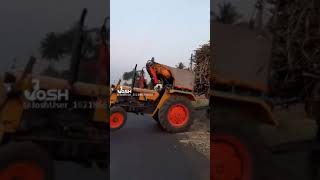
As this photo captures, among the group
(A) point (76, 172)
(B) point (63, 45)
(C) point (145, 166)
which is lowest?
(C) point (145, 166)

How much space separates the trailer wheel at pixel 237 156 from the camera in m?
2.04

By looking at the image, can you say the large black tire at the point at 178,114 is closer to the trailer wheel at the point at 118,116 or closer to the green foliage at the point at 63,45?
the trailer wheel at the point at 118,116

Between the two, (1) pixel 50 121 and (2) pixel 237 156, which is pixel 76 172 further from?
(2) pixel 237 156

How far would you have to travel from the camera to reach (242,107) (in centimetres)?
205

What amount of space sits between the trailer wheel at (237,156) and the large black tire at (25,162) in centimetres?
85

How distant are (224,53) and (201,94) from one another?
5740 millimetres

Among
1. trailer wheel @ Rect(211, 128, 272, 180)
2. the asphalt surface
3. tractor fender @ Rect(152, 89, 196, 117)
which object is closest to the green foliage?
the asphalt surface

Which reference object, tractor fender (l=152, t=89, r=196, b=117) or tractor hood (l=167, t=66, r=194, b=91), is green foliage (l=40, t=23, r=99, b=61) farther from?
tractor hood (l=167, t=66, r=194, b=91)

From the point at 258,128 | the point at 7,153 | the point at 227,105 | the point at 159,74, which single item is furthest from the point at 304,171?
the point at 159,74

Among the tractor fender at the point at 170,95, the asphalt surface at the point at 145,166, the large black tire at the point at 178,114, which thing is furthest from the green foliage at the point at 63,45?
the tractor fender at the point at 170,95

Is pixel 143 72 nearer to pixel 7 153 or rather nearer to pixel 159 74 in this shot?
pixel 159 74

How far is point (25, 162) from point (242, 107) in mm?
1124

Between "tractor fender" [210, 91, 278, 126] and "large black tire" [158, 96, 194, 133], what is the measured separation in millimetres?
5187

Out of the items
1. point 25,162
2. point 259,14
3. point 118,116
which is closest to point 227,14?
point 259,14
